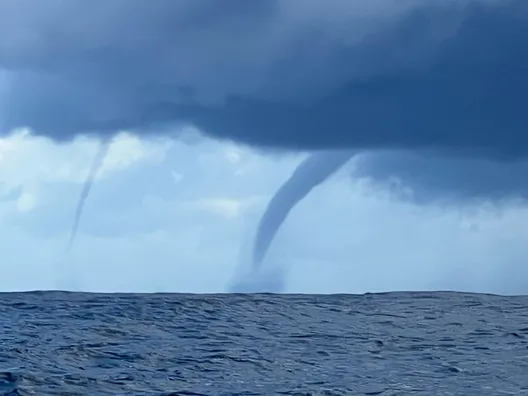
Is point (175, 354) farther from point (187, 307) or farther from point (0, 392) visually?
point (187, 307)

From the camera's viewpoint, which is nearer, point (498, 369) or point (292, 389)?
point (292, 389)

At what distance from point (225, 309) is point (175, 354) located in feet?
22.5

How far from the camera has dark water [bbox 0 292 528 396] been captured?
46.4ft

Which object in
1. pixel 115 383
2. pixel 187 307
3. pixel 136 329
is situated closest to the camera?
pixel 115 383

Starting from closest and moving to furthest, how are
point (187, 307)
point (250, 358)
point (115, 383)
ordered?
point (115, 383) < point (250, 358) < point (187, 307)

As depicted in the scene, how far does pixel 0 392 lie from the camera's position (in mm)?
13039

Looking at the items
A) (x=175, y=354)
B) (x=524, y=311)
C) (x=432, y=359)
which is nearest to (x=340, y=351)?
(x=432, y=359)

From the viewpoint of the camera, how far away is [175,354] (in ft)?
54.4

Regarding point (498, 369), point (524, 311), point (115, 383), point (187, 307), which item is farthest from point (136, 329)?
point (524, 311)

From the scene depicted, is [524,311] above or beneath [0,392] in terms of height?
above

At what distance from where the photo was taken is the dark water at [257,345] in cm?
1413

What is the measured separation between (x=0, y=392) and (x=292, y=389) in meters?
3.78

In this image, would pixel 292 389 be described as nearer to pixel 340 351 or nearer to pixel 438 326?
pixel 340 351

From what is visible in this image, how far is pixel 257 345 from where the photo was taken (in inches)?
711
